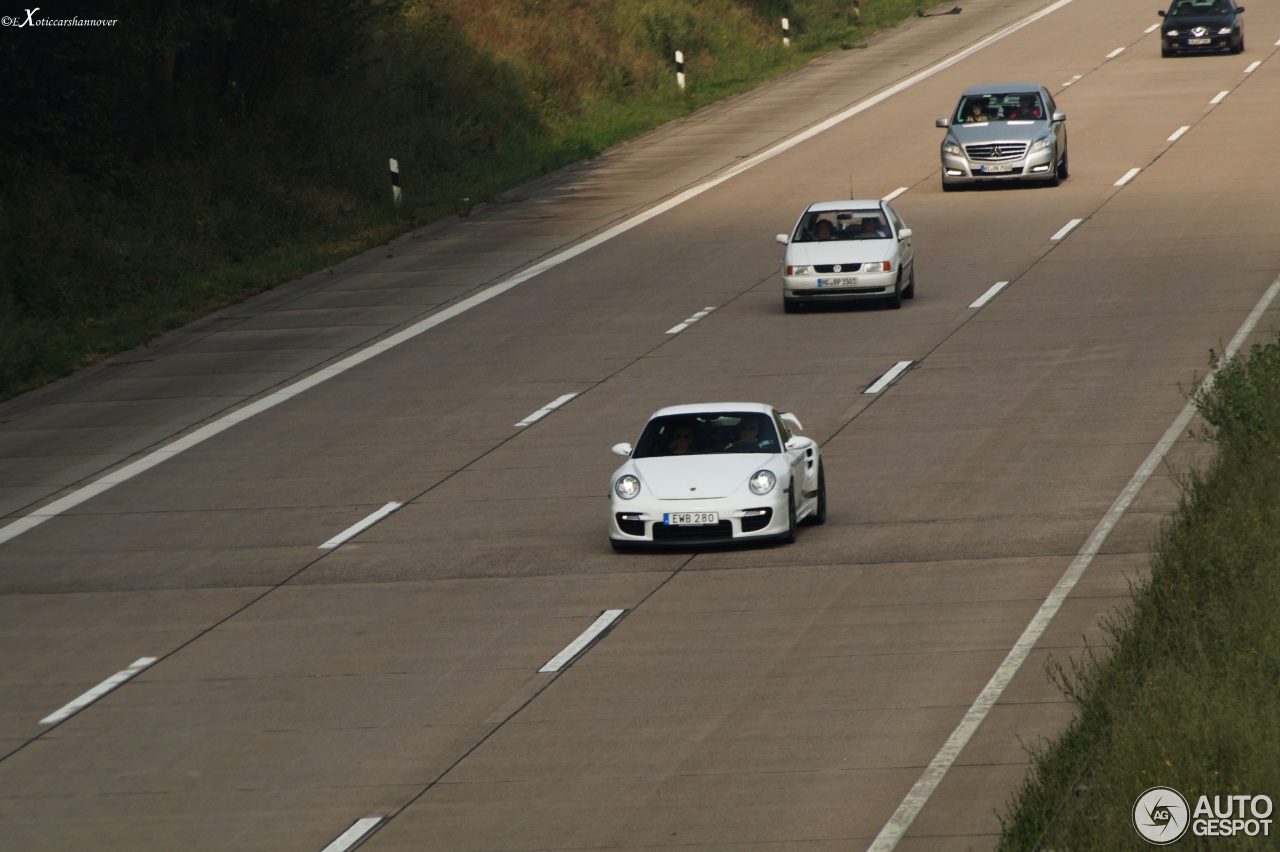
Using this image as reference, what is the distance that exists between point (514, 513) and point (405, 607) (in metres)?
3.65

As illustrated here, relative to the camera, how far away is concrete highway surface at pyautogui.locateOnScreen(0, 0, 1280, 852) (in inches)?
475

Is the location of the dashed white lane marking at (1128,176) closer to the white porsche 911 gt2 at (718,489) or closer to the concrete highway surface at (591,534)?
the concrete highway surface at (591,534)

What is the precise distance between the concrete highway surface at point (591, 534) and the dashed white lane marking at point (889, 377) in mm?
286

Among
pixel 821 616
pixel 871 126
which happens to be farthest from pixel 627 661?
pixel 871 126

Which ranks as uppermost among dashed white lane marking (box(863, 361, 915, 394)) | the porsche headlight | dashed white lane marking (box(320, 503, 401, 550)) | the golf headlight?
the porsche headlight

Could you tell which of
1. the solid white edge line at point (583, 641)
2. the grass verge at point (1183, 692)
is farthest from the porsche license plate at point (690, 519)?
the grass verge at point (1183, 692)

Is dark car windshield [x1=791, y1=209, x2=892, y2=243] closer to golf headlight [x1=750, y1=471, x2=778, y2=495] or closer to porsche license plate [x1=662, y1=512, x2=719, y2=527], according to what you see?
golf headlight [x1=750, y1=471, x2=778, y2=495]

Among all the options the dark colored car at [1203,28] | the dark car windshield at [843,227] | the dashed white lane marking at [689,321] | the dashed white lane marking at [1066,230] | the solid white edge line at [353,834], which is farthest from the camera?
the dark colored car at [1203,28]

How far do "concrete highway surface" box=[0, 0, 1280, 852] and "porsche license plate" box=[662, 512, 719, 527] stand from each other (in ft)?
1.37

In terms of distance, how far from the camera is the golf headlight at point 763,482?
714 inches

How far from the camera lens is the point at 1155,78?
55.3m

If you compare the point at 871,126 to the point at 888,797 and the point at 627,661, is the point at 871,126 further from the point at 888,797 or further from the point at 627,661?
the point at 888,797

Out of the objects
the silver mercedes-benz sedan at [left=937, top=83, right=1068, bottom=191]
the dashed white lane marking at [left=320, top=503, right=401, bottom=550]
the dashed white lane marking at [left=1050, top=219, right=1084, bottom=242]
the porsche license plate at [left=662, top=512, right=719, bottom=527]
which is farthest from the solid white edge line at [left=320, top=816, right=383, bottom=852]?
the silver mercedes-benz sedan at [left=937, top=83, right=1068, bottom=191]

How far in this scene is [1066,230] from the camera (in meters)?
36.0
